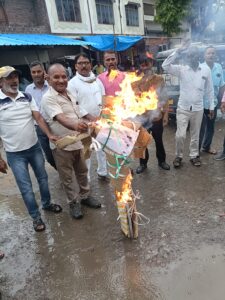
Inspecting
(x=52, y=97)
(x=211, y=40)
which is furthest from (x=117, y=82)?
(x=211, y=40)

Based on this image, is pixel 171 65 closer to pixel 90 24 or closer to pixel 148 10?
pixel 90 24

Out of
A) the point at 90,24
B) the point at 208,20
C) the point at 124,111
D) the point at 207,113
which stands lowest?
the point at 207,113

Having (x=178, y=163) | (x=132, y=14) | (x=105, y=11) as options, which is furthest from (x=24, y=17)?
(x=178, y=163)

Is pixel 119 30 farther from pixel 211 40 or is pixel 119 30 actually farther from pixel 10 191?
pixel 10 191

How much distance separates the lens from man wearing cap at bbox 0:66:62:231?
3.43 m

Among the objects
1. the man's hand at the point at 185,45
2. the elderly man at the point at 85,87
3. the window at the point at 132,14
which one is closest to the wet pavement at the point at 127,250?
the elderly man at the point at 85,87

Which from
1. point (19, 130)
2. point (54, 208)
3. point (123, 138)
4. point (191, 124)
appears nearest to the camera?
point (123, 138)

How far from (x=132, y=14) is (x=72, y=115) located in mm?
23477

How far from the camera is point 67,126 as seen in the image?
3277 millimetres

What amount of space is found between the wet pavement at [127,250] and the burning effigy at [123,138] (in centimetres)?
40

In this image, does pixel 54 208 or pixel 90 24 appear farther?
pixel 90 24

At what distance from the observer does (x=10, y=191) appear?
524cm

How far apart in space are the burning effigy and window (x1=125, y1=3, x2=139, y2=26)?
74.9 feet

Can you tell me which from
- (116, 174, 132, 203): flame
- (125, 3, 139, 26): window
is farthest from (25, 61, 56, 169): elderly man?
(125, 3, 139, 26): window
